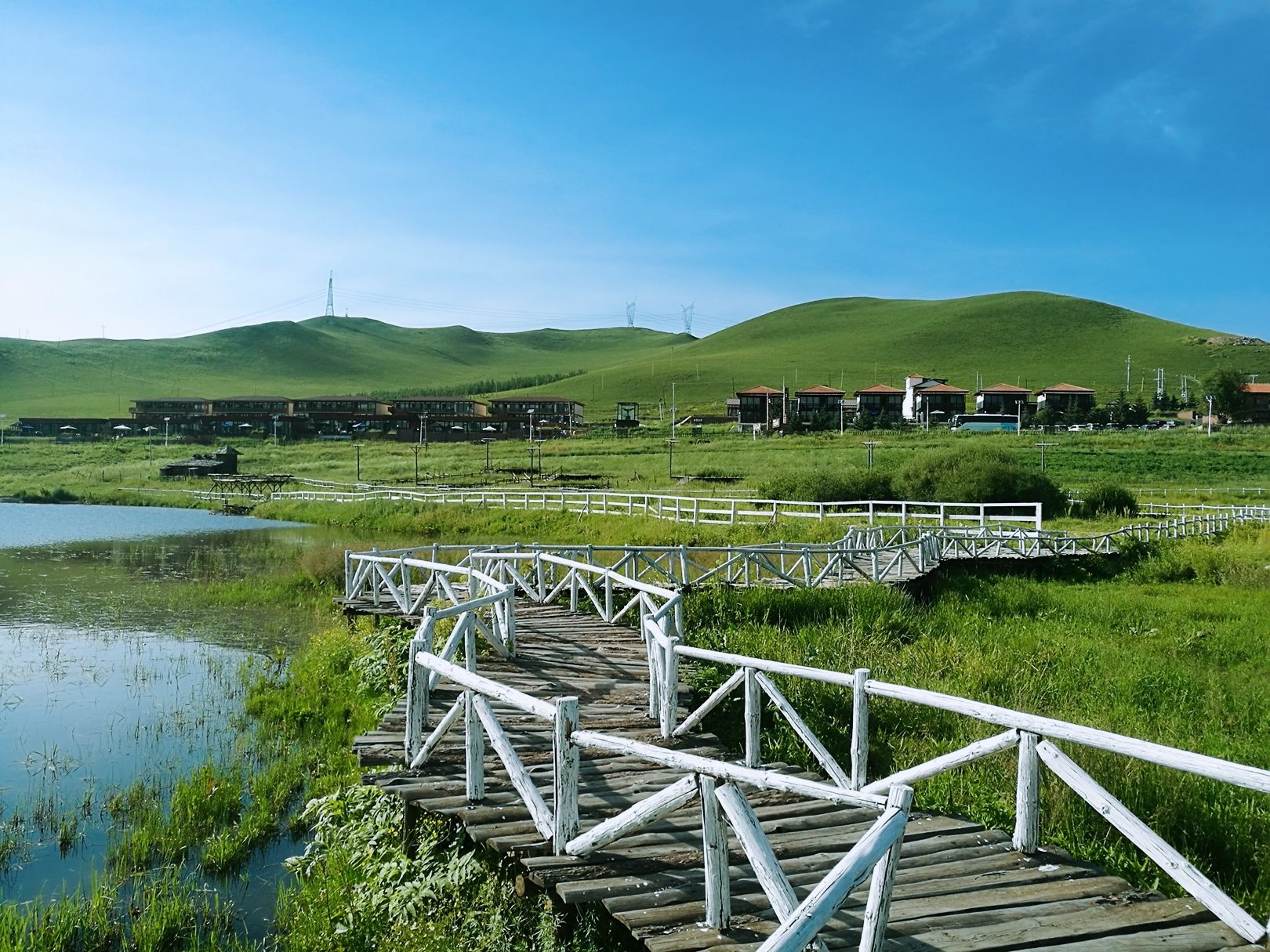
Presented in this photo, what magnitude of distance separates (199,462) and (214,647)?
7509 centimetres

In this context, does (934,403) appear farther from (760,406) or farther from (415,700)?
(415,700)

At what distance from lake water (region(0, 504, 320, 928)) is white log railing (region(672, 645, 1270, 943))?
16.5ft

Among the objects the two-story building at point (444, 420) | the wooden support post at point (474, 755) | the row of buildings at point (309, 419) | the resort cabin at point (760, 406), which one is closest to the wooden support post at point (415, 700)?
the wooden support post at point (474, 755)

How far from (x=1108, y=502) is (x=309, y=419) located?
344 ft

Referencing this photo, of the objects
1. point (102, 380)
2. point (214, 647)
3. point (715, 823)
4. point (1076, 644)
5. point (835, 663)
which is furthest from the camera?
point (102, 380)

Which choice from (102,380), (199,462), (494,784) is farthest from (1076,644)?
(102,380)

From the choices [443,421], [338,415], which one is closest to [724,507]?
[443,421]

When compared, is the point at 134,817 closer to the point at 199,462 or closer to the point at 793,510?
the point at 793,510

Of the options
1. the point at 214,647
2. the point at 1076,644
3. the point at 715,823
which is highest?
the point at 715,823

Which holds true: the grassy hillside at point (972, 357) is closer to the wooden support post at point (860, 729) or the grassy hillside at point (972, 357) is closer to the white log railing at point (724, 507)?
the white log railing at point (724, 507)

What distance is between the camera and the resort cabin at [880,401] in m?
123

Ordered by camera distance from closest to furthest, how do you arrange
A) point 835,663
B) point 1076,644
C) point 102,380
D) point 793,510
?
point 835,663 < point 1076,644 < point 793,510 < point 102,380

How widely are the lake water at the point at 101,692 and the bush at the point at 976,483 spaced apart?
30113 millimetres

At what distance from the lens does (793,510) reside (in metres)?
39.5
